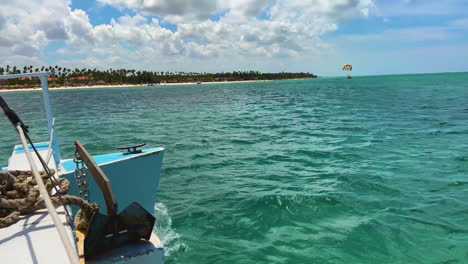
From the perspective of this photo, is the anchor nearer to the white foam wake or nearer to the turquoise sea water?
the turquoise sea water

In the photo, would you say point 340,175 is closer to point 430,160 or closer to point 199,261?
point 430,160

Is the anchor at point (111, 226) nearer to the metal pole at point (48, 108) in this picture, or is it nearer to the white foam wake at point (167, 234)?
the metal pole at point (48, 108)

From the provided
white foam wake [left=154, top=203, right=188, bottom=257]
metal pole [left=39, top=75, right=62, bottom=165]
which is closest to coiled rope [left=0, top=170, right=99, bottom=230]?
metal pole [left=39, top=75, right=62, bottom=165]

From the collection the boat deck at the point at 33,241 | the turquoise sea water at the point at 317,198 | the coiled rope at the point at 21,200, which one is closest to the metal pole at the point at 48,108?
the coiled rope at the point at 21,200

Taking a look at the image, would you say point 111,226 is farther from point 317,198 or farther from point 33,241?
point 317,198

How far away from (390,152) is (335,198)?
19.4 ft

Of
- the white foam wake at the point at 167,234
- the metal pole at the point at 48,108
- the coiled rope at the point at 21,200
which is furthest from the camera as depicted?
the white foam wake at the point at 167,234

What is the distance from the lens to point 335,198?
330 inches

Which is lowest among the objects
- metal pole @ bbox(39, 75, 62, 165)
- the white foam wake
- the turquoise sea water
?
the white foam wake

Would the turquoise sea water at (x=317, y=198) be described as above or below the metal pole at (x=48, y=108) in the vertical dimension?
below

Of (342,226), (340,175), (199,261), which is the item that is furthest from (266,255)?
(340,175)

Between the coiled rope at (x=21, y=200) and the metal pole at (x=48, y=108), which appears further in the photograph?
the metal pole at (x=48, y=108)

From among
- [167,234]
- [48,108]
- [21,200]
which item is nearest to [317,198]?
[167,234]

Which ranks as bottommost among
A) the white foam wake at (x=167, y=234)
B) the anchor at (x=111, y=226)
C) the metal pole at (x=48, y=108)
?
the white foam wake at (x=167, y=234)
